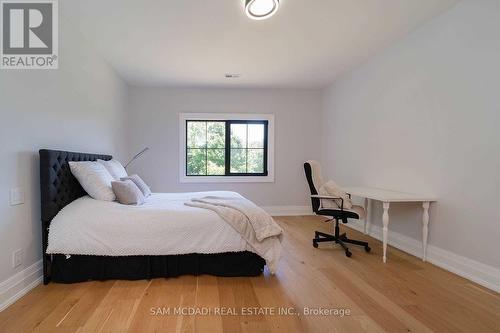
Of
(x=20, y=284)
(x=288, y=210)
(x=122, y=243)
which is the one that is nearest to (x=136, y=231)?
(x=122, y=243)

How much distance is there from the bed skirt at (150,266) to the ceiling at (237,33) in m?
2.34

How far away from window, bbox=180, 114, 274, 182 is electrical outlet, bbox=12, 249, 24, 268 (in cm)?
305

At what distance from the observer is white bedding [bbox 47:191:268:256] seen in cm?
218

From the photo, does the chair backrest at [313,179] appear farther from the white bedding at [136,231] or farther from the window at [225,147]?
the window at [225,147]

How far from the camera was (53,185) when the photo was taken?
7.39 ft

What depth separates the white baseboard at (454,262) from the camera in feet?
7.25

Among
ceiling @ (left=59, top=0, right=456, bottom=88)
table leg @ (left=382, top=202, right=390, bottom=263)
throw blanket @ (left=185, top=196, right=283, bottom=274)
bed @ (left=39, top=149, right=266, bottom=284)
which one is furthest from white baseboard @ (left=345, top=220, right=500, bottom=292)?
ceiling @ (left=59, top=0, right=456, bottom=88)

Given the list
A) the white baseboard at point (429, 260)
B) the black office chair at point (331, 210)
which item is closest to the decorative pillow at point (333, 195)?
the black office chair at point (331, 210)

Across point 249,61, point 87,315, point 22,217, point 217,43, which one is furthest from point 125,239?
point 249,61

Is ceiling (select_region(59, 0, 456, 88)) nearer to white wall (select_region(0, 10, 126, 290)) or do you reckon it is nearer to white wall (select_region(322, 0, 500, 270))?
white wall (select_region(322, 0, 500, 270))

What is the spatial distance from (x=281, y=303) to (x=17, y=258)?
6.78 ft

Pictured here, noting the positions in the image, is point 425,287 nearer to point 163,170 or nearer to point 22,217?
point 22,217

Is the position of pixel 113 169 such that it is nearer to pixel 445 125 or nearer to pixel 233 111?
pixel 233 111

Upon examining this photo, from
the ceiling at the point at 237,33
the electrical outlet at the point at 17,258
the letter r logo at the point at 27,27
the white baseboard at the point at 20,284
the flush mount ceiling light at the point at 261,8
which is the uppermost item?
Result: the ceiling at the point at 237,33
